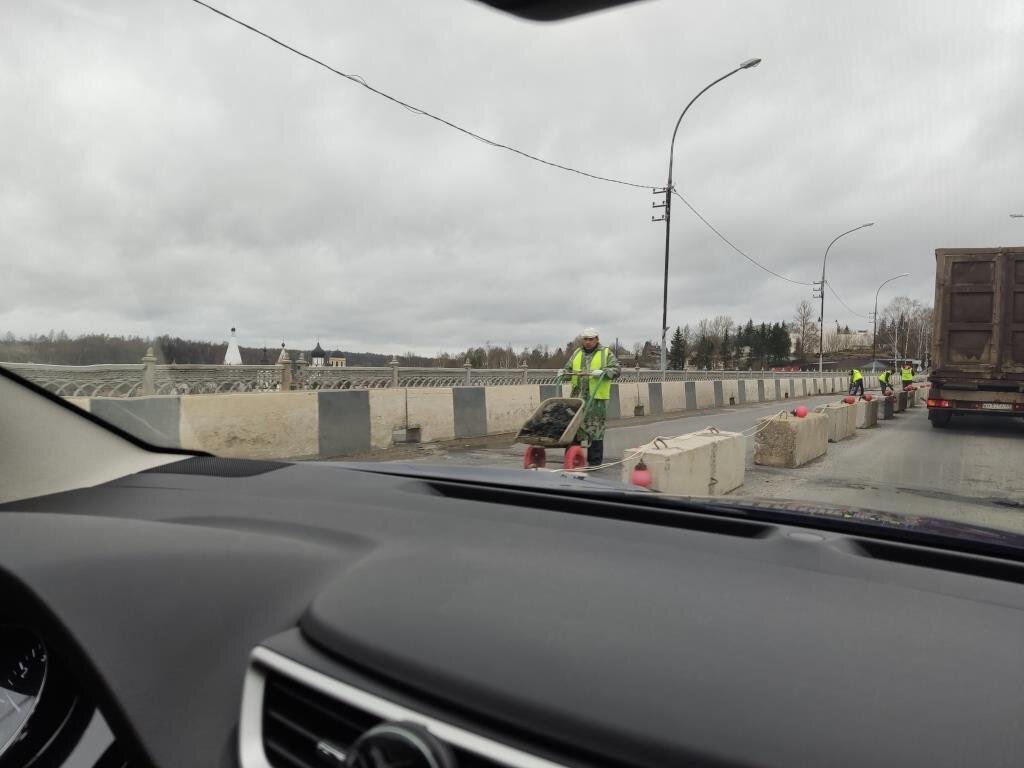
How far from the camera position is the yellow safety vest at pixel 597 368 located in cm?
729

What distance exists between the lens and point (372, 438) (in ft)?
29.9

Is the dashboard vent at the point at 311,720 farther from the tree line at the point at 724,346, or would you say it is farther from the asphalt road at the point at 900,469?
the tree line at the point at 724,346

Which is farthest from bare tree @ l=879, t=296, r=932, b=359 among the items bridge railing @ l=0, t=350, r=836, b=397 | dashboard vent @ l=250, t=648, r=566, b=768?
dashboard vent @ l=250, t=648, r=566, b=768

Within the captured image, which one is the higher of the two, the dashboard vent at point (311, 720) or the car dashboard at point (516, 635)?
the car dashboard at point (516, 635)

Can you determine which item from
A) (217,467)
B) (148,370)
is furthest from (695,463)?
(148,370)

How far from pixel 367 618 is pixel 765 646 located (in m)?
0.71

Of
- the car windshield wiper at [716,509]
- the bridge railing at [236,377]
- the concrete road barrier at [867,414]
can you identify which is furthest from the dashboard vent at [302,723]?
the concrete road barrier at [867,414]

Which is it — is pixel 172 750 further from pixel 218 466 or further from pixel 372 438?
pixel 372 438

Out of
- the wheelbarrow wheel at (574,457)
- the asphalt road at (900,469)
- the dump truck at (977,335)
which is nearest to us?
the asphalt road at (900,469)

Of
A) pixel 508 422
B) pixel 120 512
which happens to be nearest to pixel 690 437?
pixel 120 512

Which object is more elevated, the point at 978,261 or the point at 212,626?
the point at 978,261

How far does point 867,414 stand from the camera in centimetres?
1335

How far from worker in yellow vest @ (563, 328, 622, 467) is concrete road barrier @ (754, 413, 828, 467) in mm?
1962

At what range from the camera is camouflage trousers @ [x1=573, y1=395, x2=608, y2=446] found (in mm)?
7355
